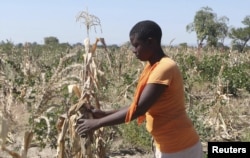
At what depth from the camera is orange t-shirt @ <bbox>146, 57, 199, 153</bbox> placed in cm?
273

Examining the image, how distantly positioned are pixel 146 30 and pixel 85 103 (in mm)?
580

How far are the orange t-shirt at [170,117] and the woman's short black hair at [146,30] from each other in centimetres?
15

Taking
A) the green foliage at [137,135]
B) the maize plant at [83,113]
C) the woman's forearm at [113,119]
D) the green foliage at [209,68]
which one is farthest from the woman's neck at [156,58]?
the green foliage at [209,68]

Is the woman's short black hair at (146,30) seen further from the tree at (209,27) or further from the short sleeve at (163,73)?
the tree at (209,27)

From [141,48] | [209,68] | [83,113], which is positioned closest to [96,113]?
→ [83,113]

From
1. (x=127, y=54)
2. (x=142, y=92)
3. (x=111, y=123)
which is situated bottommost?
(x=111, y=123)

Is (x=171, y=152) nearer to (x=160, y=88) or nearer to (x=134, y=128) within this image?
(x=160, y=88)

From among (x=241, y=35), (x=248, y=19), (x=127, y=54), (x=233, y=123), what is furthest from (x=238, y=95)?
(x=248, y=19)

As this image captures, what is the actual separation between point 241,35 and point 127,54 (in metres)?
28.7

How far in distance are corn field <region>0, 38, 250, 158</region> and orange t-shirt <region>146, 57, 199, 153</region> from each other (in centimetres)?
40

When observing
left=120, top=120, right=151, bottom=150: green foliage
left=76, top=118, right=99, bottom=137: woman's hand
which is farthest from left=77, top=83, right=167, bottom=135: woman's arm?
left=120, top=120, right=151, bottom=150: green foliage

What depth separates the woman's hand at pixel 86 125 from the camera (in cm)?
262

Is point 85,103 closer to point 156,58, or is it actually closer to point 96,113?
point 96,113

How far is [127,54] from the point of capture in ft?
49.3
